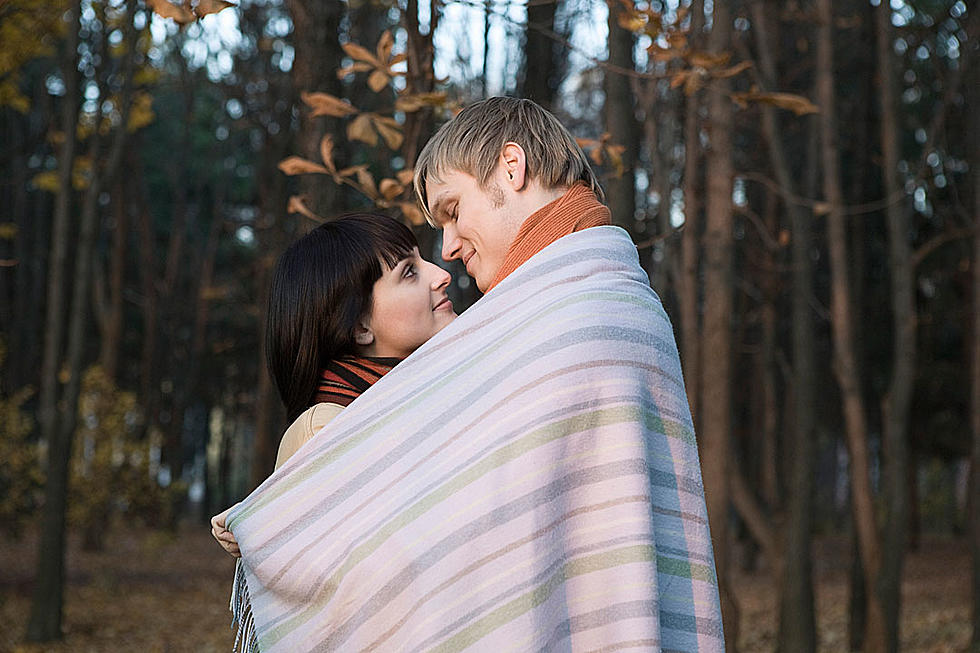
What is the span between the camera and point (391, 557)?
188 centimetres

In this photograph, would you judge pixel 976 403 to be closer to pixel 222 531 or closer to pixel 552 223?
pixel 552 223

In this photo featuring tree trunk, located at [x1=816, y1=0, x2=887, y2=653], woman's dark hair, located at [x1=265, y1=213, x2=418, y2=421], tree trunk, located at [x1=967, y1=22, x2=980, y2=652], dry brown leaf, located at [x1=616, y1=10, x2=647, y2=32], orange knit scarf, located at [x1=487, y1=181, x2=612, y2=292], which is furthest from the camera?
tree trunk, located at [x1=967, y1=22, x2=980, y2=652]

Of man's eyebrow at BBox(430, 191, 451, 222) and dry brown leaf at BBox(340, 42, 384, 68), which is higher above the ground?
dry brown leaf at BBox(340, 42, 384, 68)

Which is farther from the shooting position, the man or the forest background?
the forest background

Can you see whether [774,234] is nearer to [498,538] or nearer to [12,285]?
[498,538]

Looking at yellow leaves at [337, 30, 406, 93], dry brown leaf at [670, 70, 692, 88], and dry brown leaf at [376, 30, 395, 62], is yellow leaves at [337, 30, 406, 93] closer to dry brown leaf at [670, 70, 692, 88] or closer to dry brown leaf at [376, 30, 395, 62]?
dry brown leaf at [376, 30, 395, 62]

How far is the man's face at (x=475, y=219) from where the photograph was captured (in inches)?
83.5

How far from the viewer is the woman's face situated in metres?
2.36

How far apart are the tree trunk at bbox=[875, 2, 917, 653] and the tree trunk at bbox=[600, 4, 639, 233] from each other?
388cm

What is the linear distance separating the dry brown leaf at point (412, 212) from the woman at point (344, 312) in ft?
4.82

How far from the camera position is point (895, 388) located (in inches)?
306

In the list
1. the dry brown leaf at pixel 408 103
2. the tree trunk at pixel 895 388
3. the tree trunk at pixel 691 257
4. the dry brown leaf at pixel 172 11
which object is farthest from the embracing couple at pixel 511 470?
the tree trunk at pixel 895 388

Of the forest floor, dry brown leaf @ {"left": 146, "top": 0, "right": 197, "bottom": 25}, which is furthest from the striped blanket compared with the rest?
the forest floor

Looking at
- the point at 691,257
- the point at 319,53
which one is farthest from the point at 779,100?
the point at 319,53
